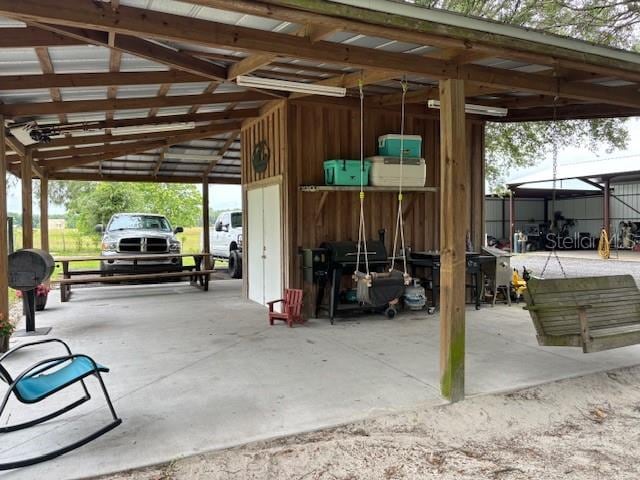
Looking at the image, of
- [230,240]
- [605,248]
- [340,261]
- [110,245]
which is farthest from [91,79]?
[605,248]

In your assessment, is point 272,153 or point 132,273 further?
point 132,273

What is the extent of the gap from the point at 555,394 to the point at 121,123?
21.1 feet

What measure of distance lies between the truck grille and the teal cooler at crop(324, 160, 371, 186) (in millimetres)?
5719

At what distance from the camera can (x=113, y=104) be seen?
18.9ft

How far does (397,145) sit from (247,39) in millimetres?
4163

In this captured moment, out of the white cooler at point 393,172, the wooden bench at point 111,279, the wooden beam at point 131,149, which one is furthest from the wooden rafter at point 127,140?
the white cooler at point 393,172

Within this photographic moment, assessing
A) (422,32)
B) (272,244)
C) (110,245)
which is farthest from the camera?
(110,245)

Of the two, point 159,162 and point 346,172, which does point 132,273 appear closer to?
point 159,162

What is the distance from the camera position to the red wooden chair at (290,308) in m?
6.55

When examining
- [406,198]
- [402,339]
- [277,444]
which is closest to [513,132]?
[406,198]

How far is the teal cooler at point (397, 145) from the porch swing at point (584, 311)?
330 centimetres

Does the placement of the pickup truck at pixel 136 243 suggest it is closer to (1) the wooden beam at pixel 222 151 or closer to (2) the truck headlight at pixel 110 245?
(2) the truck headlight at pixel 110 245

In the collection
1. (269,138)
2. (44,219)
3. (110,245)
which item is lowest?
(110,245)

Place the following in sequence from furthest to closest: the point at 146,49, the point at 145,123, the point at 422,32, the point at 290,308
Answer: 1. the point at 145,123
2. the point at 290,308
3. the point at 146,49
4. the point at 422,32
